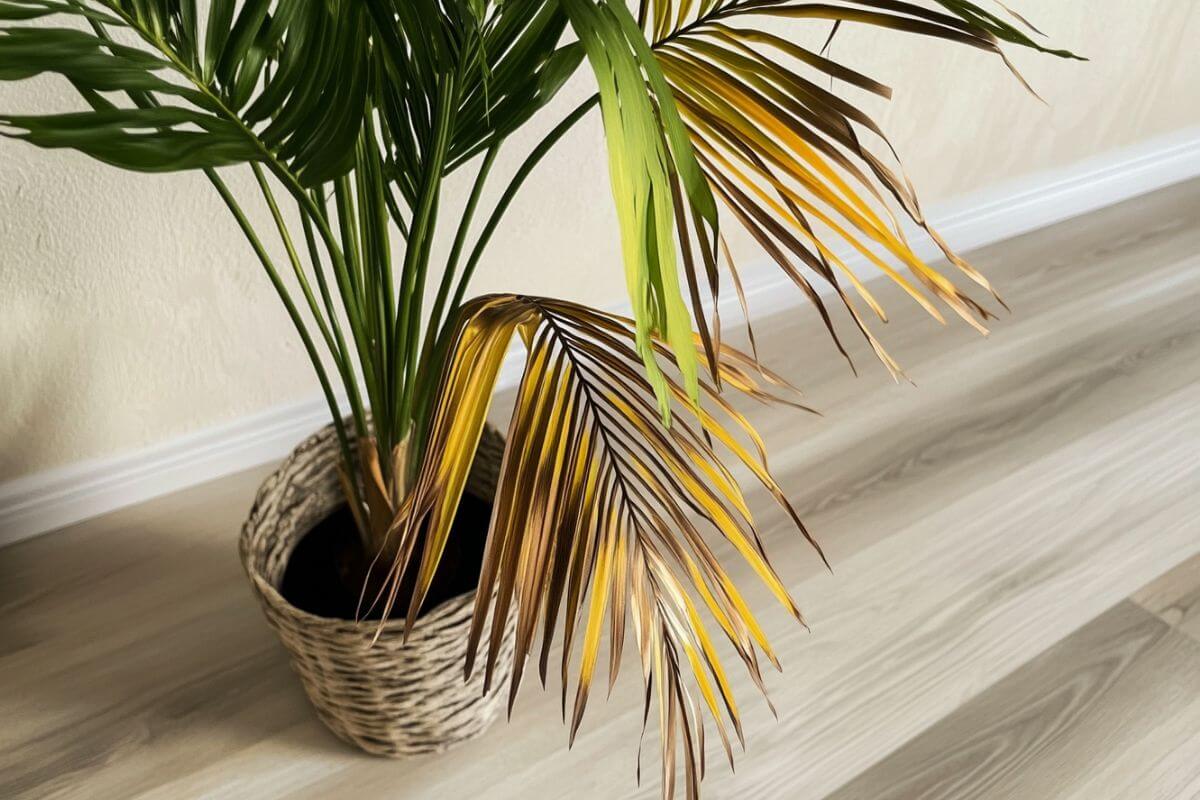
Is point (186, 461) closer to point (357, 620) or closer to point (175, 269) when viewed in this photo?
point (175, 269)

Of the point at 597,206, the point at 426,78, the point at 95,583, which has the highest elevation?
the point at 426,78

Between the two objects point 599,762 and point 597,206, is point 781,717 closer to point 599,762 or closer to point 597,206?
point 599,762

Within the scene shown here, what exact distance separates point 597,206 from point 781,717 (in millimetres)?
819

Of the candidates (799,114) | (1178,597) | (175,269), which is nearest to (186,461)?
(175,269)

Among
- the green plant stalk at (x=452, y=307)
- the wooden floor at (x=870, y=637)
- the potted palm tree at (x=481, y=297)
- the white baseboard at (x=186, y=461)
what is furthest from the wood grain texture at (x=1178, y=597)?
the green plant stalk at (x=452, y=307)

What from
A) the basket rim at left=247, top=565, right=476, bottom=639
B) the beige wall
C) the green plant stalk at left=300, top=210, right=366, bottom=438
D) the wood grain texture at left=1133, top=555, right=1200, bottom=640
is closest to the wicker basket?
the basket rim at left=247, top=565, right=476, bottom=639

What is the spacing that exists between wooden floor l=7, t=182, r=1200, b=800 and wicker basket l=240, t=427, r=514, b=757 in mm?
63

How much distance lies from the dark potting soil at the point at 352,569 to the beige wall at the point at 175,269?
1.28 ft

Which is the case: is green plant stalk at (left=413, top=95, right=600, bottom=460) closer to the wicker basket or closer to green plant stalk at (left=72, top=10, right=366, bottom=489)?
green plant stalk at (left=72, top=10, right=366, bottom=489)

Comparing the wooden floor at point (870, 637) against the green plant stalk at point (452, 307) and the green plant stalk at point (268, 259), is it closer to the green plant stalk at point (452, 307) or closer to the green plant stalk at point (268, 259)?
the green plant stalk at point (268, 259)

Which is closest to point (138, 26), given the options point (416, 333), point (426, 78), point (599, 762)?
point (426, 78)

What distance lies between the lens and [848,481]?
1.51 metres

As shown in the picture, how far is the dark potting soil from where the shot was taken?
105 cm

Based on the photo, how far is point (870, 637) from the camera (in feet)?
4.15
